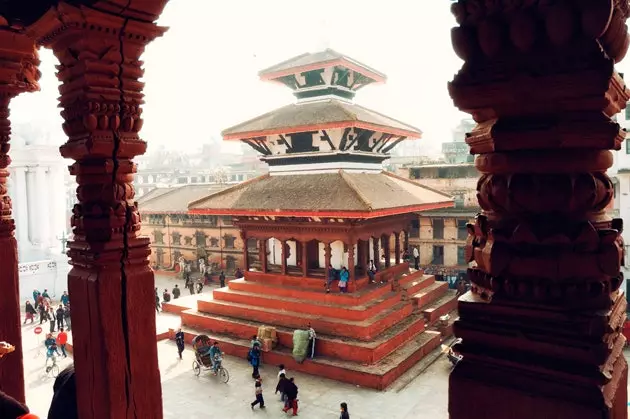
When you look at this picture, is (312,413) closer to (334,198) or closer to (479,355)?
(334,198)

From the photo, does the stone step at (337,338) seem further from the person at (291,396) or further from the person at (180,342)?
the person at (291,396)

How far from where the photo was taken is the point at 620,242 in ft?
5.29

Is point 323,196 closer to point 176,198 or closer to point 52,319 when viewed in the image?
point 52,319

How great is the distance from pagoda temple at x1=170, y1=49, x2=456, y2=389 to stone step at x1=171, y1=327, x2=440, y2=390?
31 millimetres

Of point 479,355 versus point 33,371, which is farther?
point 33,371

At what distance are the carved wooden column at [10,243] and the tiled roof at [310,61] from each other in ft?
44.4

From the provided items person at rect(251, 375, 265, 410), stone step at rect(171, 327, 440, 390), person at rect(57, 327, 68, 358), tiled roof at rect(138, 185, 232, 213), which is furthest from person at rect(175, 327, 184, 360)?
tiled roof at rect(138, 185, 232, 213)

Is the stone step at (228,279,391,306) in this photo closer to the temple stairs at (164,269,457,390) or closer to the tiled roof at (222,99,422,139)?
the temple stairs at (164,269,457,390)

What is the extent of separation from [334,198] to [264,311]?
424 cm

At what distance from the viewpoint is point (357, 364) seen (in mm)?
12688

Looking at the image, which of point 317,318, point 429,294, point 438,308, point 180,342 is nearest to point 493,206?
point 317,318

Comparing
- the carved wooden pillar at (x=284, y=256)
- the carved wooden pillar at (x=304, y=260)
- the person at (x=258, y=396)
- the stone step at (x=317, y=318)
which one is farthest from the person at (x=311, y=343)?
the carved wooden pillar at (x=284, y=256)

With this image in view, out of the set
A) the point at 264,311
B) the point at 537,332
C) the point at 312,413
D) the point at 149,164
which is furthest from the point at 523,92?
the point at 149,164

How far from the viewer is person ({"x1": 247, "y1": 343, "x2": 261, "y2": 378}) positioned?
12.7m
